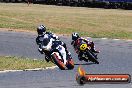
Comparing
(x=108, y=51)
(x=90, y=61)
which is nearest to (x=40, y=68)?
(x=90, y=61)

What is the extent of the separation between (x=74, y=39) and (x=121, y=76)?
115 centimetres

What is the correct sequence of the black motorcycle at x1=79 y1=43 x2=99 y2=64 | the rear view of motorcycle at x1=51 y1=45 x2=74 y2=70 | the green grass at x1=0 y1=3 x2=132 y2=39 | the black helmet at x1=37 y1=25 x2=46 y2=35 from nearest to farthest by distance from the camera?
the rear view of motorcycle at x1=51 y1=45 x2=74 y2=70, the black helmet at x1=37 y1=25 x2=46 y2=35, the black motorcycle at x1=79 y1=43 x2=99 y2=64, the green grass at x1=0 y1=3 x2=132 y2=39

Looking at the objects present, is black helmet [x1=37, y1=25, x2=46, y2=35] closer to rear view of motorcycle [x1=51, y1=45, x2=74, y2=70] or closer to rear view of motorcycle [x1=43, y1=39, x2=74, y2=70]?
rear view of motorcycle [x1=43, y1=39, x2=74, y2=70]

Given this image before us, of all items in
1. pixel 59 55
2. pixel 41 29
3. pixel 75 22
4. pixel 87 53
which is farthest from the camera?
pixel 75 22

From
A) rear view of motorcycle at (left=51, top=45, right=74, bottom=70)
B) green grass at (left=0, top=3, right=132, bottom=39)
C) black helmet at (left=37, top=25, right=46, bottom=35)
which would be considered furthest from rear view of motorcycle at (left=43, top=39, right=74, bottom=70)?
green grass at (left=0, top=3, right=132, bottom=39)

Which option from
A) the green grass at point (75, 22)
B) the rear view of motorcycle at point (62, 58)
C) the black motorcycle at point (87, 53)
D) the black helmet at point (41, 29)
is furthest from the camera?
the green grass at point (75, 22)

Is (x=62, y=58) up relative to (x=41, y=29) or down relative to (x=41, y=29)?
down

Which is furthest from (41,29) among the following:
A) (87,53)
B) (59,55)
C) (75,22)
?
(75,22)

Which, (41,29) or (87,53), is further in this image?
(87,53)

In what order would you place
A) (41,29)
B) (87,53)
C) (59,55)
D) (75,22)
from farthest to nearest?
(75,22) → (87,53) → (41,29) → (59,55)

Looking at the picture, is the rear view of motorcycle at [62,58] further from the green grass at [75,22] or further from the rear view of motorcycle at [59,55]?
the green grass at [75,22]

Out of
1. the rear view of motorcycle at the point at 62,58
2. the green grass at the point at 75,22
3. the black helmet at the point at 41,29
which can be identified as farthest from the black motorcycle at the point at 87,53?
the green grass at the point at 75,22

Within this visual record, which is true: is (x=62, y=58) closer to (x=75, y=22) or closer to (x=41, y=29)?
(x=41, y=29)

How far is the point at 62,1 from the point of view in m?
138
